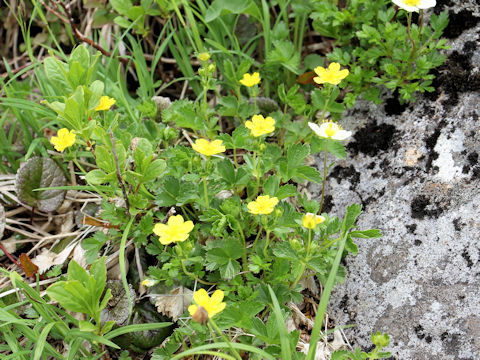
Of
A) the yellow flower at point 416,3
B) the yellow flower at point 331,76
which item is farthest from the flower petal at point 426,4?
the yellow flower at point 331,76

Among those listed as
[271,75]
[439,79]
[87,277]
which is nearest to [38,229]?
[87,277]

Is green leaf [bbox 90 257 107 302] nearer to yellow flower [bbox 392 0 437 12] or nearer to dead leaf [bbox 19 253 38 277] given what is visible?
dead leaf [bbox 19 253 38 277]

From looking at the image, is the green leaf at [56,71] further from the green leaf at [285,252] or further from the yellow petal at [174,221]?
the green leaf at [285,252]

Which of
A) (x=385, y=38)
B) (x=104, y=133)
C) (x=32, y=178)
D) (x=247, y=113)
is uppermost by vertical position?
(x=385, y=38)

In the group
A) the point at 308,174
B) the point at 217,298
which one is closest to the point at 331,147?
the point at 308,174

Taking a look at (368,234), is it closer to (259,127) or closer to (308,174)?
(308,174)

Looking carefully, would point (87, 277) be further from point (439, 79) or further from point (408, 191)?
point (439, 79)

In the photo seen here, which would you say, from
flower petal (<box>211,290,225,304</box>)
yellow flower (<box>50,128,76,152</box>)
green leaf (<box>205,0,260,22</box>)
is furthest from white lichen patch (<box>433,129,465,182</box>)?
yellow flower (<box>50,128,76,152</box>)
